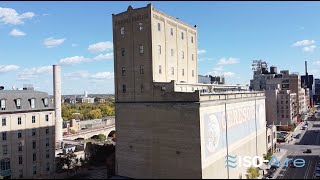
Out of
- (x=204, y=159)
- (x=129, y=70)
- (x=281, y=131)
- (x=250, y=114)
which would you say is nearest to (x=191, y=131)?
(x=204, y=159)

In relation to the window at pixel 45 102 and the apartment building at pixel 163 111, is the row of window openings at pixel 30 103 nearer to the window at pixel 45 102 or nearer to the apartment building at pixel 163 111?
the window at pixel 45 102

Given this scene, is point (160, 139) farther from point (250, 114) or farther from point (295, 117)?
point (295, 117)

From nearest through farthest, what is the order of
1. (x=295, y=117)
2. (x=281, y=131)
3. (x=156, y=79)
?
(x=156, y=79) < (x=281, y=131) < (x=295, y=117)

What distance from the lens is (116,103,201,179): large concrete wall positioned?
47156 mm

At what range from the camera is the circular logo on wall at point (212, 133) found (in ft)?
160

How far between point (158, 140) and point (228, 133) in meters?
13.6

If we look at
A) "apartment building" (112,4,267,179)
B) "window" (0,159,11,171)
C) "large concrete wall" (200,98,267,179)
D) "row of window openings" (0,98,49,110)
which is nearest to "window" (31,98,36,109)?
"row of window openings" (0,98,49,110)

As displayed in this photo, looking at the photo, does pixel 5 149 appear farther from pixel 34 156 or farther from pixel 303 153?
pixel 303 153

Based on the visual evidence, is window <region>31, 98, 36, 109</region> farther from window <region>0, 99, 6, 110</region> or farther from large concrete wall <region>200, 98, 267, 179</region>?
large concrete wall <region>200, 98, 267, 179</region>

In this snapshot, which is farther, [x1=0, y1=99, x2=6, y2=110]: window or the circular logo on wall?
[x1=0, y1=99, x2=6, y2=110]: window

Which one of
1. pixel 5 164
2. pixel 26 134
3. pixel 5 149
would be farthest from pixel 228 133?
pixel 5 164

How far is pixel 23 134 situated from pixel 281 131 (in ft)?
343

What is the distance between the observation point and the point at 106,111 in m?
199

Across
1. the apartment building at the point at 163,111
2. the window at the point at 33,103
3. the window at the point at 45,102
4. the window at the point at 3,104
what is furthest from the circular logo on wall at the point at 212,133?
the window at the point at 3,104
